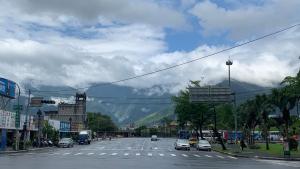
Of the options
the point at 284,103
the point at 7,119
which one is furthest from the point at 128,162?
the point at 7,119

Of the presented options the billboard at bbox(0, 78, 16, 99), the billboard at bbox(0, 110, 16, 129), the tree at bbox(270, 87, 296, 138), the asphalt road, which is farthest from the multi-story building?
the asphalt road

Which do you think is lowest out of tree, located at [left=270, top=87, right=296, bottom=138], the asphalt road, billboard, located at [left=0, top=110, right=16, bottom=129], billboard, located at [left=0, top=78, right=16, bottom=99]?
the asphalt road

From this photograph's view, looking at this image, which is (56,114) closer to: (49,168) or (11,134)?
(11,134)

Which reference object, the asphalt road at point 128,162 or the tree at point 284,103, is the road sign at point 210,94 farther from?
the asphalt road at point 128,162

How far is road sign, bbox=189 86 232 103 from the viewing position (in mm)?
61875

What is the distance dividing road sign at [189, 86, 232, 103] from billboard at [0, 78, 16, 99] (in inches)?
1055

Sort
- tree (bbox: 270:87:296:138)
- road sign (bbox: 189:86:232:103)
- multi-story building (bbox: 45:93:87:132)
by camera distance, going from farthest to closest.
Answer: multi-story building (bbox: 45:93:87:132) → road sign (bbox: 189:86:232:103) → tree (bbox: 270:87:296:138)

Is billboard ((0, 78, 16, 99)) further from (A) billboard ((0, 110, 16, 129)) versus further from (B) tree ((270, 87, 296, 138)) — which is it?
(B) tree ((270, 87, 296, 138))

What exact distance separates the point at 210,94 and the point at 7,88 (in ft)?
97.4

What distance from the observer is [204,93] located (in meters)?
61.8

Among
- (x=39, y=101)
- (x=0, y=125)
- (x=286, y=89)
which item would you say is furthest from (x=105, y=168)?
(x=39, y=101)

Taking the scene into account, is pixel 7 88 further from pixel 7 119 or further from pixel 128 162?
pixel 128 162

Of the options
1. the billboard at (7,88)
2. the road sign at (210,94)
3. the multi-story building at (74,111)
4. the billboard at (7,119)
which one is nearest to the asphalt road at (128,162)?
the road sign at (210,94)

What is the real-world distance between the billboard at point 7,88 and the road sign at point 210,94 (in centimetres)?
2680
